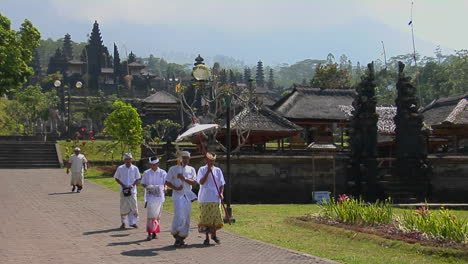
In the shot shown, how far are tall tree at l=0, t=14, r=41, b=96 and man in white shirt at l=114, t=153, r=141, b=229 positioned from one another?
2138cm

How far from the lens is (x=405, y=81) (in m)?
25.9

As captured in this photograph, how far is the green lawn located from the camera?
34.9 ft

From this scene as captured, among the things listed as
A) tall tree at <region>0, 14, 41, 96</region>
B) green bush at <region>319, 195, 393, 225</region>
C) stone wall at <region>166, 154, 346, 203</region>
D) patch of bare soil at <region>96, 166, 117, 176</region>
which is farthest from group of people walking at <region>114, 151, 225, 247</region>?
tall tree at <region>0, 14, 41, 96</region>

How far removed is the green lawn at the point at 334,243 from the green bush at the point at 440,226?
61cm

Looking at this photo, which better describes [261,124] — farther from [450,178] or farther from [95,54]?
[95,54]

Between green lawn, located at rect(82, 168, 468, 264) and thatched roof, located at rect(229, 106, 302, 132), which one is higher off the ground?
thatched roof, located at rect(229, 106, 302, 132)

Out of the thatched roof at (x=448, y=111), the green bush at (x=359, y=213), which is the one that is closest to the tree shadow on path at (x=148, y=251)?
the green bush at (x=359, y=213)

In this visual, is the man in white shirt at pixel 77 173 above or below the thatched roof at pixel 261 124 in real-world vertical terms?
below

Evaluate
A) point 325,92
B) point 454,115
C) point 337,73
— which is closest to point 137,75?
point 337,73

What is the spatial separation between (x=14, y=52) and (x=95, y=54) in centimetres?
8285

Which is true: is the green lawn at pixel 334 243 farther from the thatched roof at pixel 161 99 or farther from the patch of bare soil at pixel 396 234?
the thatched roof at pixel 161 99

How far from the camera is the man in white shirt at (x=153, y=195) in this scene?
43.1ft

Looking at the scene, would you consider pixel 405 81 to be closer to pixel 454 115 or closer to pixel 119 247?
pixel 454 115

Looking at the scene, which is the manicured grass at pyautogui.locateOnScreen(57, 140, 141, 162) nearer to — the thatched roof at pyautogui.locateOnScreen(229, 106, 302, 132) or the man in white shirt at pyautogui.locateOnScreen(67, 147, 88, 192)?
the thatched roof at pyautogui.locateOnScreen(229, 106, 302, 132)
